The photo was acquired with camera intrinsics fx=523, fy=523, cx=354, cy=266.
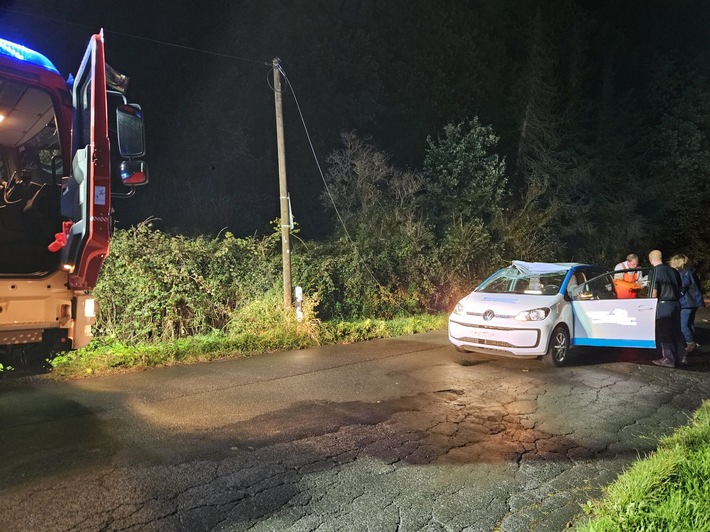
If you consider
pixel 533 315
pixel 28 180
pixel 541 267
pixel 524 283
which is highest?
pixel 28 180

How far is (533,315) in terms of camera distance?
7461 millimetres

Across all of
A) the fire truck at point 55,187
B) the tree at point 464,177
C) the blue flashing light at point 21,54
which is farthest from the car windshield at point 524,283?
the tree at point 464,177

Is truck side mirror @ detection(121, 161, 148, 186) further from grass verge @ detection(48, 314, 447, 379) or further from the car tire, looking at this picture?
the car tire

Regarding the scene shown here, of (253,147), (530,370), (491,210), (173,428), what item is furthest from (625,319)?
(253,147)

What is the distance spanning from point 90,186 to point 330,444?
2993mm

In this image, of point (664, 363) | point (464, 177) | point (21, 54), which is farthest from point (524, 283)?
point (464, 177)

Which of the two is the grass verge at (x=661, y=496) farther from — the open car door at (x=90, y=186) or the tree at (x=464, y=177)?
the tree at (x=464, y=177)

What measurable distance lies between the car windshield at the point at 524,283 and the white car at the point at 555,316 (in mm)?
15

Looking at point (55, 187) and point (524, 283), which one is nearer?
point (55, 187)

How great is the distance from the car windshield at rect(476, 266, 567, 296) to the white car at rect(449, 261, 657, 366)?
0.02m

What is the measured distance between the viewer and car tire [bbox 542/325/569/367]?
24.8 ft

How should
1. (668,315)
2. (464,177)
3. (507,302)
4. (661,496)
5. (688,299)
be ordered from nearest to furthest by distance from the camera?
1. (661,496)
2. (668,315)
3. (507,302)
4. (688,299)
5. (464,177)

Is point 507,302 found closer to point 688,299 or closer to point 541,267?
point 541,267

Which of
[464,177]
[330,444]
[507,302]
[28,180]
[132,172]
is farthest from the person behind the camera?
[464,177]
